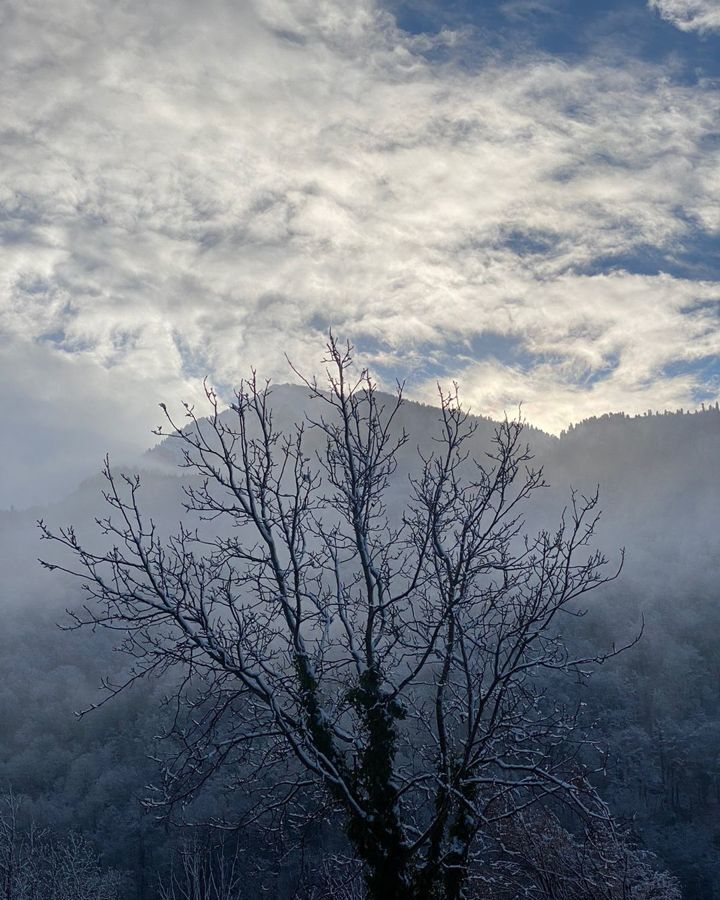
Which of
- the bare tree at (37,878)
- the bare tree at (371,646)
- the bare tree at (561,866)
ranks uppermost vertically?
the bare tree at (371,646)

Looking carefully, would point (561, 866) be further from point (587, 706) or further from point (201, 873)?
point (201, 873)

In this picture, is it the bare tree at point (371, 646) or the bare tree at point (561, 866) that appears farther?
the bare tree at point (561, 866)

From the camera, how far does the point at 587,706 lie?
99.5 feet

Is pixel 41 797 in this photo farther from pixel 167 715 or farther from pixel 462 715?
pixel 462 715

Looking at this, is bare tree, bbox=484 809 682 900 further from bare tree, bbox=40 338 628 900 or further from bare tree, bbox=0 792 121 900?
bare tree, bbox=0 792 121 900

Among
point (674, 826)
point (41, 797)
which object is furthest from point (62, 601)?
point (674, 826)

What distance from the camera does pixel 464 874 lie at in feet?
22.6

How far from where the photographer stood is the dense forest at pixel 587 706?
45875 millimetres

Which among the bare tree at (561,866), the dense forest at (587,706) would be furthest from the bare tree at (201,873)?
the bare tree at (561,866)

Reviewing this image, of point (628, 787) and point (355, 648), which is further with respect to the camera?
point (628, 787)

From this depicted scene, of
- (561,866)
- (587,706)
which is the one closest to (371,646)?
(561,866)

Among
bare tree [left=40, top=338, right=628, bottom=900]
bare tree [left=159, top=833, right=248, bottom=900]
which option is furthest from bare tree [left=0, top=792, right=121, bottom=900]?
bare tree [left=40, top=338, right=628, bottom=900]

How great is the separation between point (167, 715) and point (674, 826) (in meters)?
42.2

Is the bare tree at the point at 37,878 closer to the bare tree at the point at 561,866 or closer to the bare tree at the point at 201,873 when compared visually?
the bare tree at the point at 201,873
